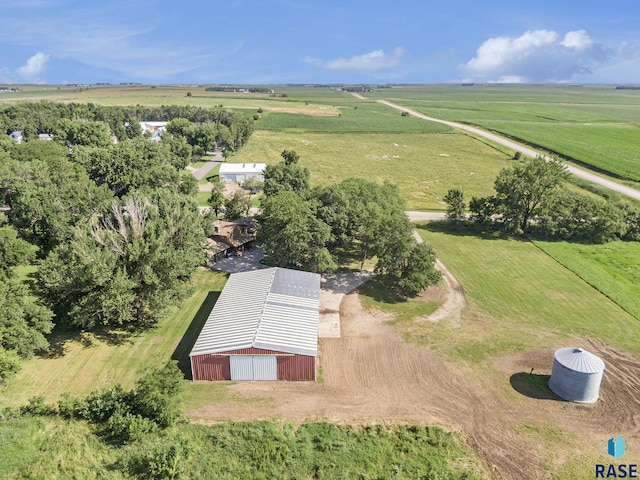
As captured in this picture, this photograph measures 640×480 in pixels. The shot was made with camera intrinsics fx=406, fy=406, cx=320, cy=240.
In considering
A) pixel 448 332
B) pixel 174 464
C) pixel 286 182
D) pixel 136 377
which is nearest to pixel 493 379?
pixel 448 332

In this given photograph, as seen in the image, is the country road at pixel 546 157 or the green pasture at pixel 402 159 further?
the green pasture at pixel 402 159

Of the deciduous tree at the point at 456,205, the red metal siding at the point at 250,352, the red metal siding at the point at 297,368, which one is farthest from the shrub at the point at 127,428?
the deciduous tree at the point at 456,205

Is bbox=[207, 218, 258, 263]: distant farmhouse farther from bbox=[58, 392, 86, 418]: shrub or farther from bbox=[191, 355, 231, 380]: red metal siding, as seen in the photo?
bbox=[58, 392, 86, 418]: shrub

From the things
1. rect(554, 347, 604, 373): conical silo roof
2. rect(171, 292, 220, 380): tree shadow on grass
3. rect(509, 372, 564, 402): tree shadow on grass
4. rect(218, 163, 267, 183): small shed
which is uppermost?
rect(218, 163, 267, 183): small shed

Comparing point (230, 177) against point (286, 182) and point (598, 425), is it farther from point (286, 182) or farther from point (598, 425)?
point (598, 425)

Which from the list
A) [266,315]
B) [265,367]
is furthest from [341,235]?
[265,367]

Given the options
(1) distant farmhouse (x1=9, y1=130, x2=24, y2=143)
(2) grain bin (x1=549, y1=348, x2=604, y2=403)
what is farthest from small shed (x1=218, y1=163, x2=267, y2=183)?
(2) grain bin (x1=549, y1=348, x2=604, y2=403)

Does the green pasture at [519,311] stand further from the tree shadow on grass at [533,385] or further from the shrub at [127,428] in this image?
the shrub at [127,428]
